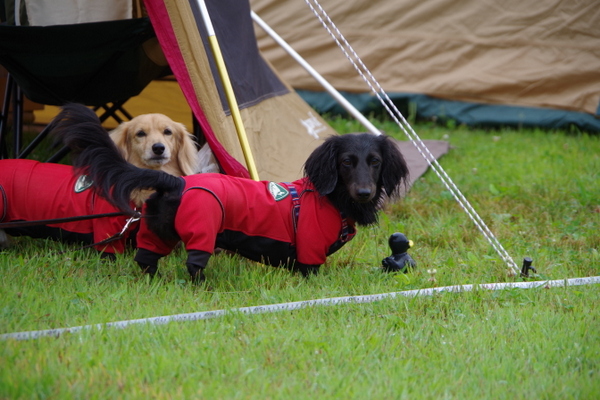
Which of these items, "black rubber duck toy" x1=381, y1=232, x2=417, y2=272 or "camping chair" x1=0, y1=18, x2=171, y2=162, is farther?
"camping chair" x1=0, y1=18, x2=171, y2=162

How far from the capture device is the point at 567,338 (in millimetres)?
2551

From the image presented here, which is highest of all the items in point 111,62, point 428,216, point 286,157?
point 111,62

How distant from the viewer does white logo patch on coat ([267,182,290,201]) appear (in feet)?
10.1

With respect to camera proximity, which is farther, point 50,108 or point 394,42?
point 394,42

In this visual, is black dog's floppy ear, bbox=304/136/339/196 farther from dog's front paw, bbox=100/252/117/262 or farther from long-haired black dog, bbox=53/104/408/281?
dog's front paw, bbox=100/252/117/262

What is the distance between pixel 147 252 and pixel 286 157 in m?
1.73

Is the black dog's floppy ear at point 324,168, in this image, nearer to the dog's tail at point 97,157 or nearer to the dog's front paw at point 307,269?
the dog's front paw at point 307,269

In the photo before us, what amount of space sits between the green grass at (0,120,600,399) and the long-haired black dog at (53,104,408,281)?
0.16 metres

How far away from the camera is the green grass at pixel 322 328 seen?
2098mm

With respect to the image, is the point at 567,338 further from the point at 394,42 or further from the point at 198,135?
the point at 394,42

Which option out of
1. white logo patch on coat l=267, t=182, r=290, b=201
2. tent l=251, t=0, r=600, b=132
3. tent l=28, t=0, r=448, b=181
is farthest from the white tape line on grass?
tent l=251, t=0, r=600, b=132

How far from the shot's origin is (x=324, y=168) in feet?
10.1

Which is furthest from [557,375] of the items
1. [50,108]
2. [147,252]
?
[50,108]

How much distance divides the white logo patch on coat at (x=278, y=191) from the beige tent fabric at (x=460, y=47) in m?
4.42
